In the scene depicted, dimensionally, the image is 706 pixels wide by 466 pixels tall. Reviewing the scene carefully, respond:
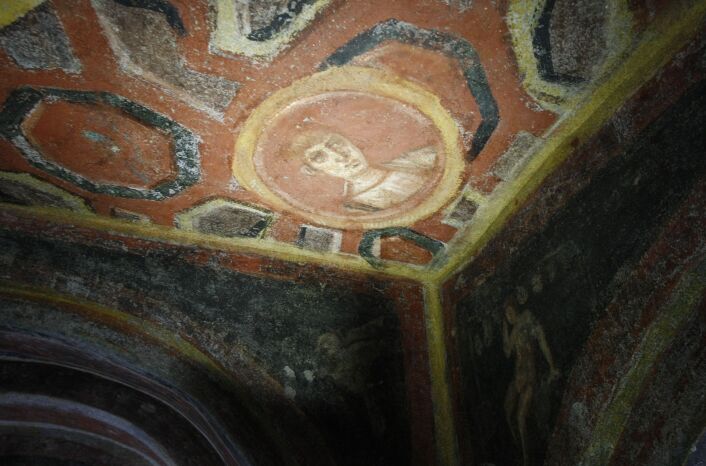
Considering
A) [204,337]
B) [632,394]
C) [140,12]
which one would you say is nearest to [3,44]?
[140,12]

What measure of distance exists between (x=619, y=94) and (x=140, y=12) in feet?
8.12

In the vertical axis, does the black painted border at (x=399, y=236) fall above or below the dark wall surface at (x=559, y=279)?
above

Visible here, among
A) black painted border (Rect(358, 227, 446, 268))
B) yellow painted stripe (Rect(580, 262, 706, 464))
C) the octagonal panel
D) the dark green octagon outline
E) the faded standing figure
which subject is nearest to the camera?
yellow painted stripe (Rect(580, 262, 706, 464))

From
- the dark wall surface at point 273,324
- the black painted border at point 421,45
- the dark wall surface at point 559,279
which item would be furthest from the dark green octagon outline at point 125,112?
the dark wall surface at point 559,279

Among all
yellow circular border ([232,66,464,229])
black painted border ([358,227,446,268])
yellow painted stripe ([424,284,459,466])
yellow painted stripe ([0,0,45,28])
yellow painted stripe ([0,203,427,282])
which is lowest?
yellow painted stripe ([424,284,459,466])

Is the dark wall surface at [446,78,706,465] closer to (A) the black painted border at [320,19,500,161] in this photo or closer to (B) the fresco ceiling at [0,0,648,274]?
(B) the fresco ceiling at [0,0,648,274]

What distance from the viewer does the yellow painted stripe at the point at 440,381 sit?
3557mm

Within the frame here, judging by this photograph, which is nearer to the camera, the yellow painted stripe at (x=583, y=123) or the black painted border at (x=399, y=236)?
the yellow painted stripe at (x=583, y=123)

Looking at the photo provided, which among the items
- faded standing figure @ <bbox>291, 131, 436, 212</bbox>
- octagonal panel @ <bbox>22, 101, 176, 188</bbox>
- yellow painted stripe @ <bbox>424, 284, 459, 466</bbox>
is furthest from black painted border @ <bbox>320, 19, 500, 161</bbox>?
yellow painted stripe @ <bbox>424, 284, 459, 466</bbox>

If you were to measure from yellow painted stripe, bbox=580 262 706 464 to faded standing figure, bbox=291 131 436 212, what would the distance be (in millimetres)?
1492

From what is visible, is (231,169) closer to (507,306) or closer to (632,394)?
(507,306)

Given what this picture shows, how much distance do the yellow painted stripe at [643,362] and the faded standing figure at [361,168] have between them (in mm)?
1492

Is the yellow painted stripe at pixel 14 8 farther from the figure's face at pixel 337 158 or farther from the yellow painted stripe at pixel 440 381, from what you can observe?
the yellow painted stripe at pixel 440 381

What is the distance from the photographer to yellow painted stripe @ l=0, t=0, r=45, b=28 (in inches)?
77.0
